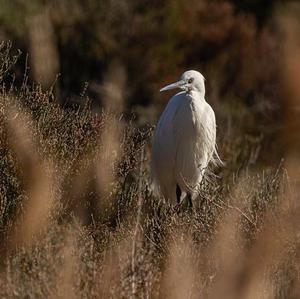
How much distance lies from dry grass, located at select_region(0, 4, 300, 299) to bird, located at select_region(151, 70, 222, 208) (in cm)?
75

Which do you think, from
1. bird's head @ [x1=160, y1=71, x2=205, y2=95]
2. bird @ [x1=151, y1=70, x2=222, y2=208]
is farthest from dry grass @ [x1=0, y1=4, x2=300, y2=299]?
Result: bird @ [x1=151, y1=70, x2=222, y2=208]

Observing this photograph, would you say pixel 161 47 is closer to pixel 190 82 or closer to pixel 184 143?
pixel 184 143

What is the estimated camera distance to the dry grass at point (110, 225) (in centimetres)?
299

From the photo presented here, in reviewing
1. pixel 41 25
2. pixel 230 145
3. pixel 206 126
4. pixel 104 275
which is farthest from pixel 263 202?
pixel 41 25

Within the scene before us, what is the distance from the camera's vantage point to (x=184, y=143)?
5.93 metres

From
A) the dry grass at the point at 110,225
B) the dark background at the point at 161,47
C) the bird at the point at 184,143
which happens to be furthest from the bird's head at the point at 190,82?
the dark background at the point at 161,47

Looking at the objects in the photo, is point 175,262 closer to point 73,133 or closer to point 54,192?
point 54,192

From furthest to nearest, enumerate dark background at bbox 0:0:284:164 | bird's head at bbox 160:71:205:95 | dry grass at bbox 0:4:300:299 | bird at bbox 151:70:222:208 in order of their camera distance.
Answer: dark background at bbox 0:0:284:164, bird at bbox 151:70:222:208, bird's head at bbox 160:71:205:95, dry grass at bbox 0:4:300:299

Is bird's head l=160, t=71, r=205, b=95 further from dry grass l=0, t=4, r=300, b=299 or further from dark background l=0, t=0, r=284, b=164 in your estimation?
dark background l=0, t=0, r=284, b=164

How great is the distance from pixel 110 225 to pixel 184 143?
1808mm

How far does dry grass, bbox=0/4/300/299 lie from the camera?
2988mm

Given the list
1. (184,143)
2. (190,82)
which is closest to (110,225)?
(190,82)

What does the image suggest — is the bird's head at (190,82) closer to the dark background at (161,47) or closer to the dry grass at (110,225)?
the dry grass at (110,225)

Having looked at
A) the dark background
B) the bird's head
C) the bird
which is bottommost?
the dark background
